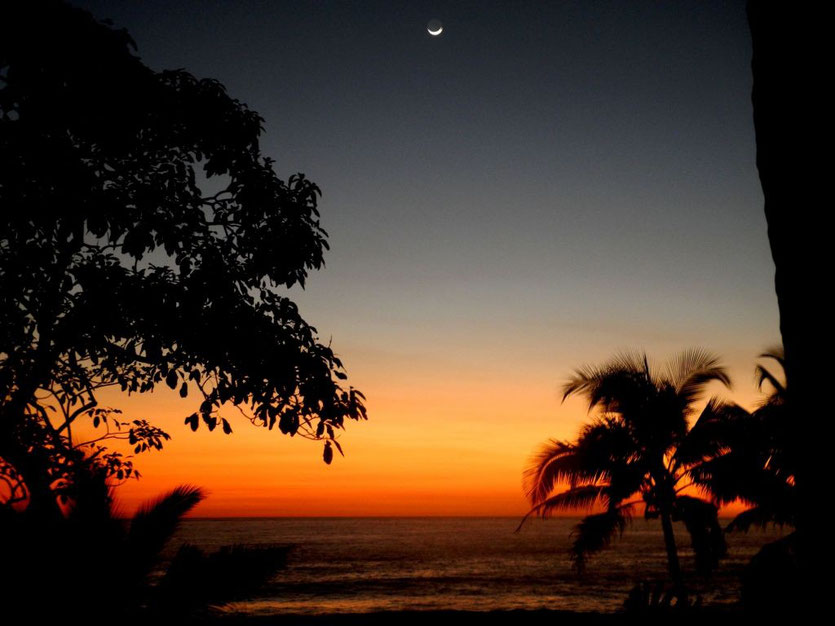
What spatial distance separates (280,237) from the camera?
7523 millimetres

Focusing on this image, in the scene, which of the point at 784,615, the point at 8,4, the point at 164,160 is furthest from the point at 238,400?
the point at 784,615

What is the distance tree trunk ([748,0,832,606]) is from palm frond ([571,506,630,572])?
14229 mm

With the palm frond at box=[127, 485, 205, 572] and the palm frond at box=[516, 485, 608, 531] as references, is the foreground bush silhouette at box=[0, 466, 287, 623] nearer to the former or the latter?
the palm frond at box=[127, 485, 205, 572]

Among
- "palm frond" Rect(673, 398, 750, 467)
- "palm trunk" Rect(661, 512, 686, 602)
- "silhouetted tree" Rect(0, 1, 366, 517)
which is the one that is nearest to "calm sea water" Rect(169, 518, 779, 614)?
"palm trunk" Rect(661, 512, 686, 602)

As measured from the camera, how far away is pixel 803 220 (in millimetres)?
2098

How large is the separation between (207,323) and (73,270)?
148 cm

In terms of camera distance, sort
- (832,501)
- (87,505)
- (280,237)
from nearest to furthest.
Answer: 1. (832,501)
2. (87,505)
3. (280,237)

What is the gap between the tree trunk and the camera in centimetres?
200

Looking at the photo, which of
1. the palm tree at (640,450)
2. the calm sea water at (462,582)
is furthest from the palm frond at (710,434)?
the calm sea water at (462,582)

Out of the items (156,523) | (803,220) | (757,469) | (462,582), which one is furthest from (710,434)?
(462,582)

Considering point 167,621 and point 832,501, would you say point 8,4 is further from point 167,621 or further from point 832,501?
point 832,501

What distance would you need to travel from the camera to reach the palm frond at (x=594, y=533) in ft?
50.7

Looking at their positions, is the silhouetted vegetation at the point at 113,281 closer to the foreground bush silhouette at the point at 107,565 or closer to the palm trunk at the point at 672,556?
the foreground bush silhouette at the point at 107,565

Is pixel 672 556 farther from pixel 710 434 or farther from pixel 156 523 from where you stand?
pixel 156 523
